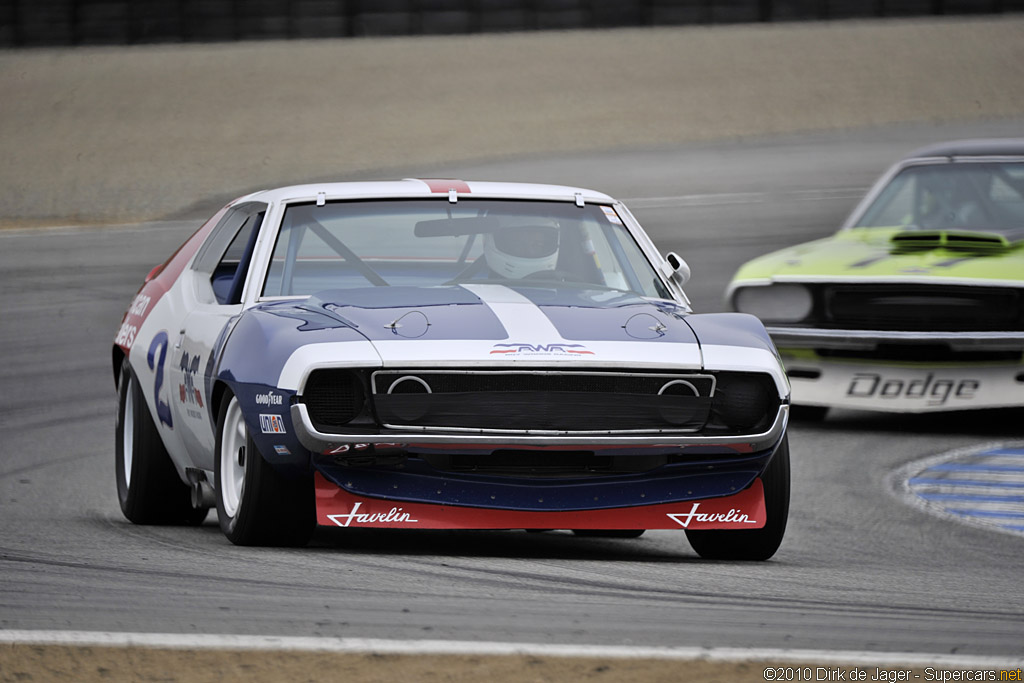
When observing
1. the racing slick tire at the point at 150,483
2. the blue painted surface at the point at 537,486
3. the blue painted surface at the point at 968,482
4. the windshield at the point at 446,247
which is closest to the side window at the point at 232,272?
the windshield at the point at 446,247

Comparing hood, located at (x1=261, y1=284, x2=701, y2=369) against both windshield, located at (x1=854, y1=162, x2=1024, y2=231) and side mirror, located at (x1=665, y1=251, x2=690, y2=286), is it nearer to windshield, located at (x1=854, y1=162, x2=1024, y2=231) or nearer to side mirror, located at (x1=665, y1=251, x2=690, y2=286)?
side mirror, located at (x1=665, y1=251, x2=690, y2=286)

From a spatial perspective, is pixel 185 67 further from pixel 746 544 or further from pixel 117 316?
pixel 746 544

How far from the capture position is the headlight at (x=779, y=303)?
9398 mm

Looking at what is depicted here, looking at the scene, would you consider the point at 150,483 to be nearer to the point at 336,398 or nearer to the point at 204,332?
the point at 204,332

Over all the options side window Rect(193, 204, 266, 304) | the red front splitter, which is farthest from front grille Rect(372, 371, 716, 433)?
side window Rect(193, 204, 266, 304)

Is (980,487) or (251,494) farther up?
(251,494)

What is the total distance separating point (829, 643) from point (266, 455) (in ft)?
6.09

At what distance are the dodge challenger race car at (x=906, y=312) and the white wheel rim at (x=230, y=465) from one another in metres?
4.55

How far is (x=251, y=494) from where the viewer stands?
203 inches

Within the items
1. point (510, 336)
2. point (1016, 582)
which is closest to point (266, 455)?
point (510, 336)

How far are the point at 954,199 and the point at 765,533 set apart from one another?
500 centimetres

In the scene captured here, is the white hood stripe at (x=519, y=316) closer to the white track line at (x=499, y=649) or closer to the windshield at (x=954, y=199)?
the white track line at (x=499, y=649)

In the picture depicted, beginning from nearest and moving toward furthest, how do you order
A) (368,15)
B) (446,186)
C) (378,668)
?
1. (378,668)
2. (446,186)
3. (368,15)

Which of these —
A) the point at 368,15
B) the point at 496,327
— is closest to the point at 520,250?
the point at 496,327
